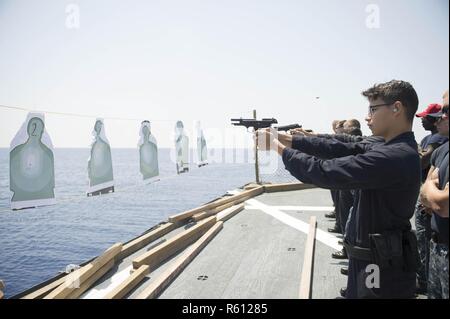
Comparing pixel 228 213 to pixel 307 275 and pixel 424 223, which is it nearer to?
pixel 307 275

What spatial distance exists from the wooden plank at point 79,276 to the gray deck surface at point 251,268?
0.22 meters

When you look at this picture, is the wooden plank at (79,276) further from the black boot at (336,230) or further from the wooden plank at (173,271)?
the black boot at (336,230)

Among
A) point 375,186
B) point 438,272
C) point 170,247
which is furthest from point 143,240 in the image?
point 438,272

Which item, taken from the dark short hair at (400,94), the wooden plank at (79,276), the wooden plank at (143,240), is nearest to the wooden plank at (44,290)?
the wooden plank at (79,276)

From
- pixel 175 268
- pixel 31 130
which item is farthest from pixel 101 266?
pixel 31 130

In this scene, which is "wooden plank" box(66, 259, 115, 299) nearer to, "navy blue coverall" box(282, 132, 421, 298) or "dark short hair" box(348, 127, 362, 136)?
"navy blue coverall" box(282, 132, 421, 298)

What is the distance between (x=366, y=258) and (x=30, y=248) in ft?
88.6

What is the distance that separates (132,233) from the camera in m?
26.7

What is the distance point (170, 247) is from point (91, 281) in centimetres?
153

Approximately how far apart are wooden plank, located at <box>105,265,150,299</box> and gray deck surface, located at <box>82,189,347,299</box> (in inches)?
3.5

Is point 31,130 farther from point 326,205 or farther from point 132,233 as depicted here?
point 132,233

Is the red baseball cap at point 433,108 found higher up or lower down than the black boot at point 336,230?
higher up

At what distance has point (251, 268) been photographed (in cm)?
509

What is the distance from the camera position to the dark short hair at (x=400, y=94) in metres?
2.53
